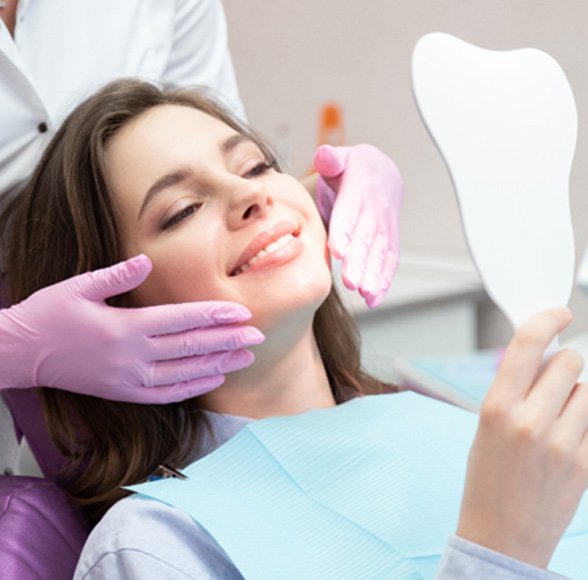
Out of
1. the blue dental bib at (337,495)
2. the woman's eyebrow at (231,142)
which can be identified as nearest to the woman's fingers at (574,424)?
the blue dental bib at (337,495)

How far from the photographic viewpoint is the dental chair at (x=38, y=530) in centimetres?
121

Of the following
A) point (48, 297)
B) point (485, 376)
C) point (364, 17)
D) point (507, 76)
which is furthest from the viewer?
point (364, 17)

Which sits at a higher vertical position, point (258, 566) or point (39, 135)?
point (39, 135)

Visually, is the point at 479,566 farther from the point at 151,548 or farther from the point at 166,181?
the point at 166,181

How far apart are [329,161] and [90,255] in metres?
0.36

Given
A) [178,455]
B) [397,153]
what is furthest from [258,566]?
[397,153]

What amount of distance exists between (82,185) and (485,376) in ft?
3.52

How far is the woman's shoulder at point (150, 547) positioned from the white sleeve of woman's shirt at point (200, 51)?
2.62 ft

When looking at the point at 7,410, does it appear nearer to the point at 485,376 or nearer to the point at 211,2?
the point at 211,2

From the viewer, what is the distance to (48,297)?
1.23m

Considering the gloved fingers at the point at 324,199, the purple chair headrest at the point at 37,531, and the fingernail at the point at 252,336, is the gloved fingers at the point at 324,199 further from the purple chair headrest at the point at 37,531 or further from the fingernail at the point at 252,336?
the purple chair headrest at the point at 37,531

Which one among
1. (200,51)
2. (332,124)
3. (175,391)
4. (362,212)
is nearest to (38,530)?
(175,391)

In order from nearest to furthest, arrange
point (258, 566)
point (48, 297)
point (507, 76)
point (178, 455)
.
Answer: point (507, 76) → point (258, 566) → point (48, 297) → point (178, 455)

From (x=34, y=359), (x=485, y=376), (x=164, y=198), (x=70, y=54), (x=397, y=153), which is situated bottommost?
(x=485, y=376)
